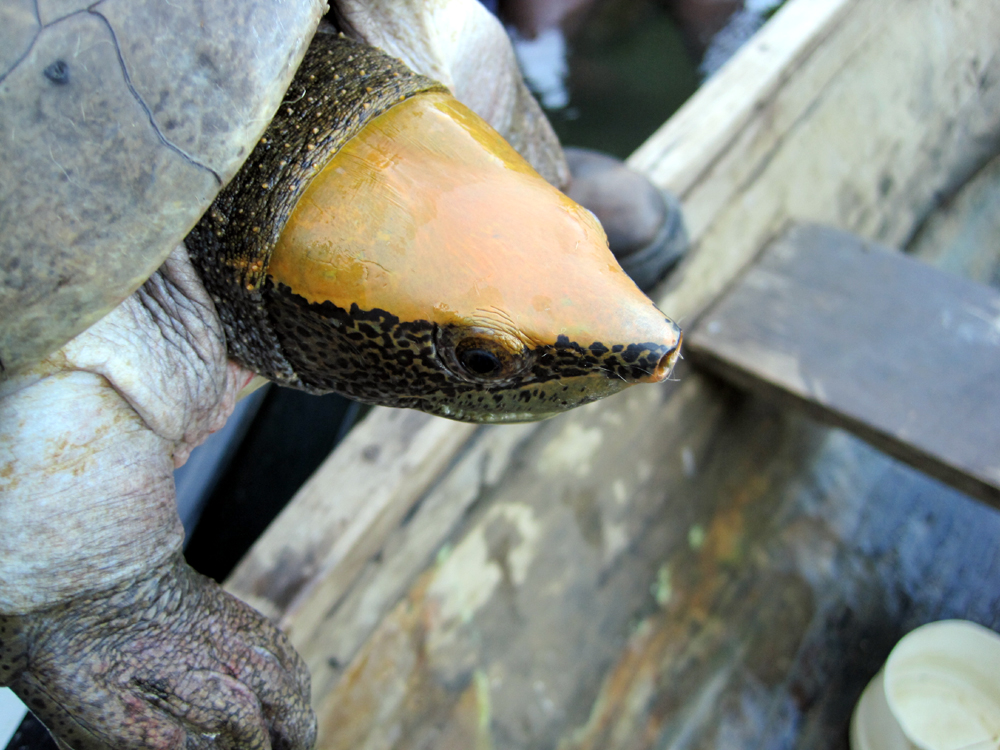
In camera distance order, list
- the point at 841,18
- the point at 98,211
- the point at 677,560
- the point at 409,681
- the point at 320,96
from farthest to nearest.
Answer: the point at 841,18
the point at 677,560
the point at 409,681
the point at 320,96
the point at 98,211

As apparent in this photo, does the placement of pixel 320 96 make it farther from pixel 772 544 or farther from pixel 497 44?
pixel 772 544

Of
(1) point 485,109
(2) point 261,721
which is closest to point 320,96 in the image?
(1) point 485,109

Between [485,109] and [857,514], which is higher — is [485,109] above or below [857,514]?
above

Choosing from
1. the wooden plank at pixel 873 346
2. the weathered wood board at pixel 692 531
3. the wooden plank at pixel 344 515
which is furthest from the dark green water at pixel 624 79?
the wooden plank at pixel 344 515

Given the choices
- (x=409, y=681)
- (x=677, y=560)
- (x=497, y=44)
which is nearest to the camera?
(x=497, y=44)

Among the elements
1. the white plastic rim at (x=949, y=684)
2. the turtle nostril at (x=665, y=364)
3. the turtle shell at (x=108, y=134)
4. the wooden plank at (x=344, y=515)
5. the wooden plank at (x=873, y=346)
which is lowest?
the white plastic rim at (x=949, y=684)

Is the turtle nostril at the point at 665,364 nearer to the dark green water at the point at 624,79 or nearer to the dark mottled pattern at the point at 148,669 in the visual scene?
the dark mottled pattern at the point at 148,669

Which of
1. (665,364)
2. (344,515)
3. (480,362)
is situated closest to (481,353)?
(480,362)
